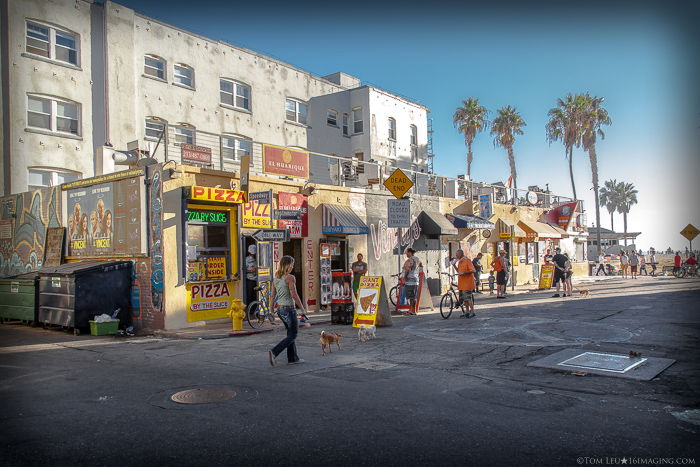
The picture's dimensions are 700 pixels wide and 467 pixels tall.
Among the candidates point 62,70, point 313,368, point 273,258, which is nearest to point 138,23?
point 62,70

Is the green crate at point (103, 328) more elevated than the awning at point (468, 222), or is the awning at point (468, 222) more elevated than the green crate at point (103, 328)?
the awning at point (468, 222)

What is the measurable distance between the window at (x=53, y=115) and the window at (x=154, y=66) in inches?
155

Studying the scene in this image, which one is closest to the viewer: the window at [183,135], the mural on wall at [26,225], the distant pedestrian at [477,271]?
the mural on wall at [26,225]

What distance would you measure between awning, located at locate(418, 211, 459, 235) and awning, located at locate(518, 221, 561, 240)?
25.1ft

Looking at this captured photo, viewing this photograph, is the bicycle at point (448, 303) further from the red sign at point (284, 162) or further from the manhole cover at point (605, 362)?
the red sign at point (284, 162)

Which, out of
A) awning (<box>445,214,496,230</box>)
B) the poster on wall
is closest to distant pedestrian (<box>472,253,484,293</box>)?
awning (<box>445,214,496,230</box>)

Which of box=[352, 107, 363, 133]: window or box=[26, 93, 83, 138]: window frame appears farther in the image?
box=[352, 107, 363, 133]: window

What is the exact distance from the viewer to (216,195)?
14492 mm

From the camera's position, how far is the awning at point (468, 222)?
2390 centimetres

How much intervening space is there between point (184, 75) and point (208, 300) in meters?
16.5

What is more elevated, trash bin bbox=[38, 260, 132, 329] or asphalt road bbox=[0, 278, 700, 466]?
trash bin bbox=[38, 260, 132, 329]

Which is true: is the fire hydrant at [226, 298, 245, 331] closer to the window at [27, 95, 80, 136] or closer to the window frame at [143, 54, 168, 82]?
the window at [27, 95, 80, 136]

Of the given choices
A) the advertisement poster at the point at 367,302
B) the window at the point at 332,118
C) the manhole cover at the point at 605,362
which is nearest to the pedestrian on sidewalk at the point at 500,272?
the advertisement poster at the point at 367,302

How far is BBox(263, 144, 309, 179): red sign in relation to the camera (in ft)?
53.2
